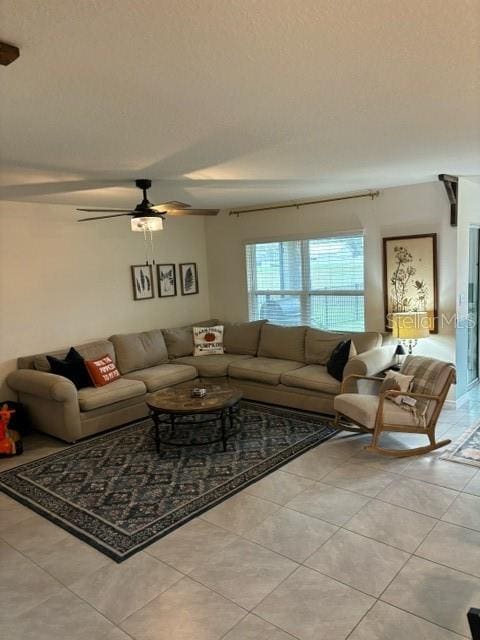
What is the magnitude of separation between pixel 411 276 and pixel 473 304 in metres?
0.97

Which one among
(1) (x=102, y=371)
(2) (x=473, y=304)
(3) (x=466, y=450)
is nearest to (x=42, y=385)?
(1) (x=102, y=371)

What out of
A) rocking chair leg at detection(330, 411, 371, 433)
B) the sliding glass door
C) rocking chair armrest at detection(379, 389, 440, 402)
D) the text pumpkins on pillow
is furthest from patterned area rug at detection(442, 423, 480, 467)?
the text pumpkins on pillow

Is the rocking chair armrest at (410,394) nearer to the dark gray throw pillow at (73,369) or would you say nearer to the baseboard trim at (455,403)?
the baseboard trim at (455,403)

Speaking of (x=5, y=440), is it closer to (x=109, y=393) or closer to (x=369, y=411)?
(x=109, y=393)

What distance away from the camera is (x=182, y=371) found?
5.54m

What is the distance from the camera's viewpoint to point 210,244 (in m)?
7.02

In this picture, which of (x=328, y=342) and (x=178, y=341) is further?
(x=178, y=341)

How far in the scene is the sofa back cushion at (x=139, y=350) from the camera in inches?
217

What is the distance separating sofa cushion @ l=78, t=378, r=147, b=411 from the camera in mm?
4535

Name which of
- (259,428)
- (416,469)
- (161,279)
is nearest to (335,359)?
(259,428)

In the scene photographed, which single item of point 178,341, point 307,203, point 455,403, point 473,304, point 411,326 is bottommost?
point 455,403

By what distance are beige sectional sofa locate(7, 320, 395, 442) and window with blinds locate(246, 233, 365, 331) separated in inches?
18.2

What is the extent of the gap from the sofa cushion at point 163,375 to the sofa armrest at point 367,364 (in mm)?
1922

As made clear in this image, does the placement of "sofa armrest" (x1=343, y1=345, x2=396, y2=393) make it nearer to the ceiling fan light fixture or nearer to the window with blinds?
the window with blinds
